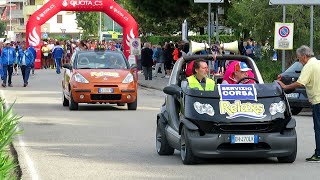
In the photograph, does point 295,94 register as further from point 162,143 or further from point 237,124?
point 237,124

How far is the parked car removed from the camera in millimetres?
25203

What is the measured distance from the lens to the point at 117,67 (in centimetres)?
2634

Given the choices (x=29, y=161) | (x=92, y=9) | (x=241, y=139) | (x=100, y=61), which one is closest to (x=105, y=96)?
(x=100, y=61)

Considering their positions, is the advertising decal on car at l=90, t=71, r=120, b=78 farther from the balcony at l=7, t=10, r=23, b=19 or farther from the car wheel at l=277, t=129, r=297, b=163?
the balcony at l=7, t=10, r=23, b=19

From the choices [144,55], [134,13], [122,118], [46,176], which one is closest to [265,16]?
[144,55]

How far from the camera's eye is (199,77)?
46.5 ft

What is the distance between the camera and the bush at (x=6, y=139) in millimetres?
9250

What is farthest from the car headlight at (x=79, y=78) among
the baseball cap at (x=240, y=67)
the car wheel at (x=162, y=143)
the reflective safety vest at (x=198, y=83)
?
the reflective safety vest at (x=198, y=83)

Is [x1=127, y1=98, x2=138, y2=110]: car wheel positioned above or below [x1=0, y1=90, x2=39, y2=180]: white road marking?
below

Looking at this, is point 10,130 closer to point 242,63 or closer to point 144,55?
point 242,63

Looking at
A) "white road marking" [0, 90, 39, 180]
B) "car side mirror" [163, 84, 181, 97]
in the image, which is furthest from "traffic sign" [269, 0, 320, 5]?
"car side mirror" [163, 84, 181, 97]

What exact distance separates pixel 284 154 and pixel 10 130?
416 centimetres

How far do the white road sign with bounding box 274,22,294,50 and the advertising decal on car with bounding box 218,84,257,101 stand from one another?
621 inches

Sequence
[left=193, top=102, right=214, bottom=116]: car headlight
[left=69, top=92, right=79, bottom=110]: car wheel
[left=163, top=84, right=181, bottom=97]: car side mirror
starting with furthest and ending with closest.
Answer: [left=69, top=92, right=79, bottom=110]: car wheel < [left=163, top=84, right=181, bottom=97]: car side mirror < [left=193, top=102, right=214, bottom=116]: car headlight
